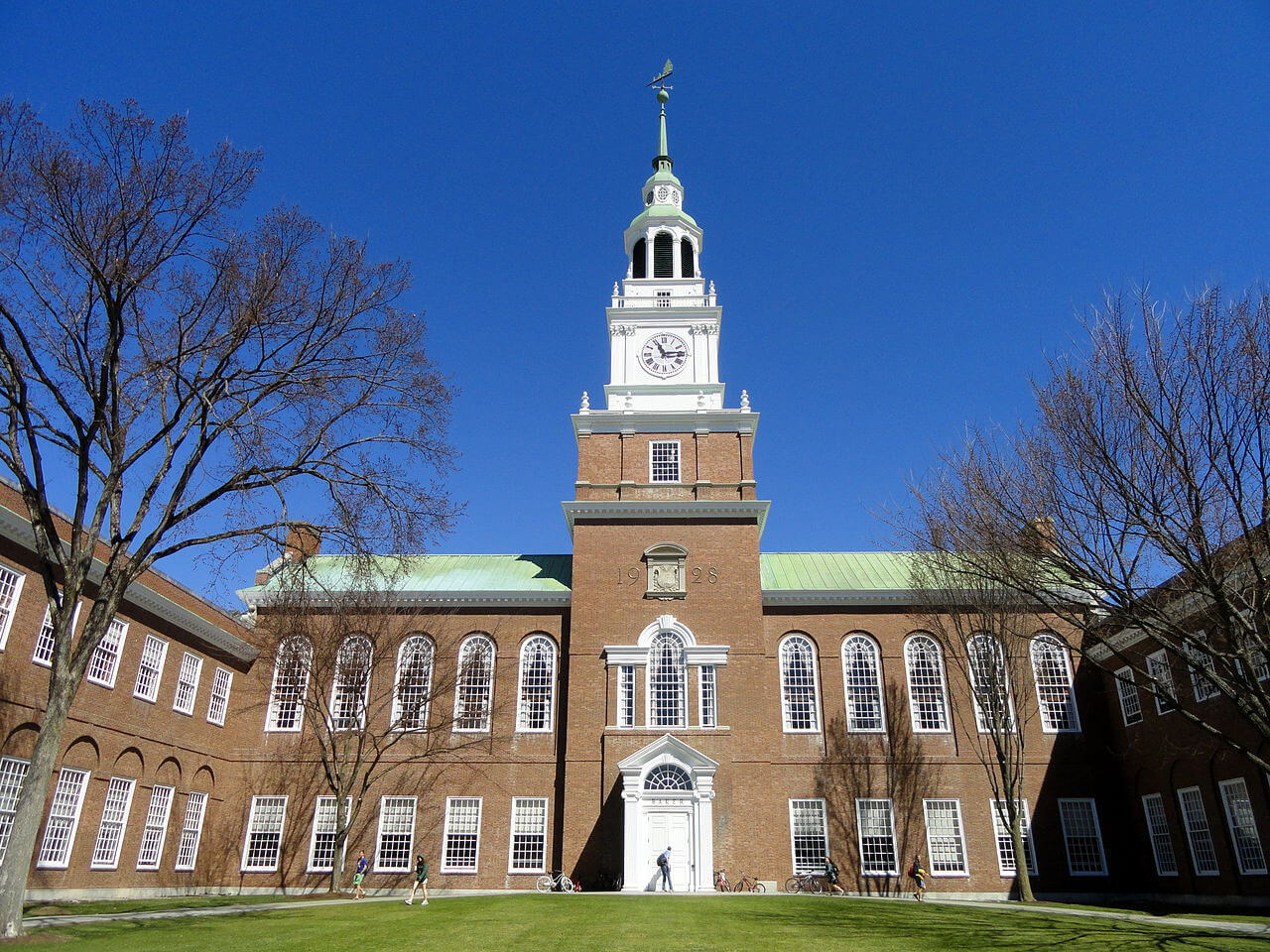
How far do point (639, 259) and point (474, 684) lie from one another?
18.9 m

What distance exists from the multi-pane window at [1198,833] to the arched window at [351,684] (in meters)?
25.7

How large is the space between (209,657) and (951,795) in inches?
998

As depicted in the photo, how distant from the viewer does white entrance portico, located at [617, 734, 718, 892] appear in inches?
1069

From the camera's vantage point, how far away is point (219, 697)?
3120 centimetres

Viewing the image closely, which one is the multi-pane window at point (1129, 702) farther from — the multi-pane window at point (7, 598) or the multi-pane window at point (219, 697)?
the multi-pane window at point (7, 598)

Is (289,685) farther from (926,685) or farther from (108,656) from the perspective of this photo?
(926,685)

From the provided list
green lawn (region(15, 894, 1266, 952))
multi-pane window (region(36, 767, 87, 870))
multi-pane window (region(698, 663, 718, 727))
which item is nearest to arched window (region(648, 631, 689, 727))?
multi-pane window (region(698, 663, 718, 727))

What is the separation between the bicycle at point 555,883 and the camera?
27266mm

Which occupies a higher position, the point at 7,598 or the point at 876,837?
the point at 7,598

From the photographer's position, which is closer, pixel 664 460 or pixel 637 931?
pixel 637 931

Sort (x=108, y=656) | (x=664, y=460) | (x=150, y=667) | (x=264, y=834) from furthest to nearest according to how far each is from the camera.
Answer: (x=664, y=460), (x=264, y=834), (x=150, y=667), (x=108, y=656)

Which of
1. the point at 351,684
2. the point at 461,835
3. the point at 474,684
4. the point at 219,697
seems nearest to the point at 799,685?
the point at 474,684

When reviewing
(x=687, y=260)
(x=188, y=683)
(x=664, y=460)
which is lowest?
(x=188, y=683)

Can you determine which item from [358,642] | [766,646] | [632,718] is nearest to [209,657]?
[358,642]
